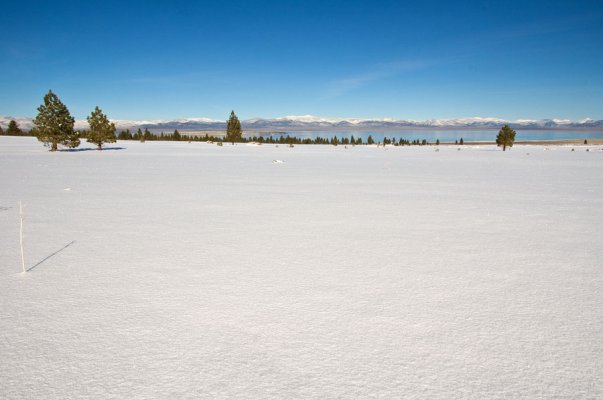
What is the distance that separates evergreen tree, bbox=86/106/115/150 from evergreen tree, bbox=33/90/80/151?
6.57m

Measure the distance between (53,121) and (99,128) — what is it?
33.3ft

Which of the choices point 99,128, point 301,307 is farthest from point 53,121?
point 301,307

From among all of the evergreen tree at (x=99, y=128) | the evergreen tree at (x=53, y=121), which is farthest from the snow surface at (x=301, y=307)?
the evergreen tree at (x=99, y=128)

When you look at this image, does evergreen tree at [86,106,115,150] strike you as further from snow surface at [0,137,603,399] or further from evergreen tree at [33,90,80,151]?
snow surface at [0,137,603,399]

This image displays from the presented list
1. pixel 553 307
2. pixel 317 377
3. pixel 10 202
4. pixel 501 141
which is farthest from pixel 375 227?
pixel 501 141

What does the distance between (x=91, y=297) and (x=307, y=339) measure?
321 cm

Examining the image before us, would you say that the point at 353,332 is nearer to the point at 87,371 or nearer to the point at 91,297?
the point at 87,371

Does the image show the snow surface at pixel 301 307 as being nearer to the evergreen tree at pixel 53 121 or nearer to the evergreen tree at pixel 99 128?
the evergreen tree at pixel 53 121

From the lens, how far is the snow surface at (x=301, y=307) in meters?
3.36

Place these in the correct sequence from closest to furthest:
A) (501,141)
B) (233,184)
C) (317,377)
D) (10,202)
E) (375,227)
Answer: (317,377) < (375,227) < (10,202) < (233,184) < (501,141)

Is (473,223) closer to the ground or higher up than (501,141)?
closer to the ground

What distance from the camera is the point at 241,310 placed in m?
4.71

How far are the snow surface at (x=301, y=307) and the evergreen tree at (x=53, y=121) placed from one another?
41.8 m

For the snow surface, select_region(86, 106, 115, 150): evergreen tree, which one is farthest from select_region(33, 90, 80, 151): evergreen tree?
the snow surface
